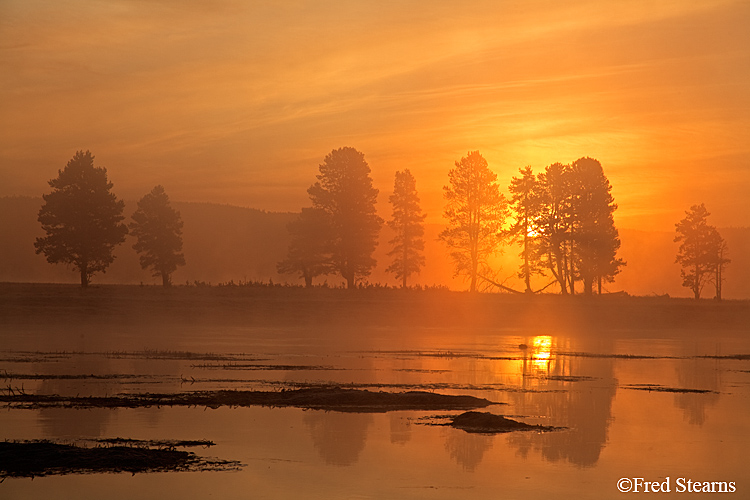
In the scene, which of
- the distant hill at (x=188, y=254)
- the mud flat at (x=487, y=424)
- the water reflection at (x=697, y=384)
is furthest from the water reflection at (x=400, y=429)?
the distant hill at (x=188, y=254)

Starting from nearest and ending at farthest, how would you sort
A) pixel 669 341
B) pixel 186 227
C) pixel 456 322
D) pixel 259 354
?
1. pixel 259 354
2. pixel 669 341
3. pixel 456 322
4. pixel 186 227

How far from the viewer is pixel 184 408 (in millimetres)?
21938

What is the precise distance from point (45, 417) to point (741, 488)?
1302 centimetres

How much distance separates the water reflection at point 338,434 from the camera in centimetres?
1714

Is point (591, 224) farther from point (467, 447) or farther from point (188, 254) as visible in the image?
point (188, 254)

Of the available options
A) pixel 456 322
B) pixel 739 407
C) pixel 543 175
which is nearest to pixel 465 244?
pixel 543 175

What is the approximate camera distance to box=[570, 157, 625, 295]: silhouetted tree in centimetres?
8250

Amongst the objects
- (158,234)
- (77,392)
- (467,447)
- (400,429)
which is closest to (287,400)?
(400,429)

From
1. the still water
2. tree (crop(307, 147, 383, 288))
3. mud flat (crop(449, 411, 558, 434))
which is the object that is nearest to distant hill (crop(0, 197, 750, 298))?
tree (crop(307, 147, 383, 288))

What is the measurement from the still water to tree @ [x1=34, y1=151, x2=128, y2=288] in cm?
3443

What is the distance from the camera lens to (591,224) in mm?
82500

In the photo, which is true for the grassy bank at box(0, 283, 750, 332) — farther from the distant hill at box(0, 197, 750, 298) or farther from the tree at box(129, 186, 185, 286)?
the distant hill at box(0, 197, 750, 298)

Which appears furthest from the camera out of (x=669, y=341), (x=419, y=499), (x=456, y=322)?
(x=456, y=322)

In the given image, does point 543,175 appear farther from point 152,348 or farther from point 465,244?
point 152,348
